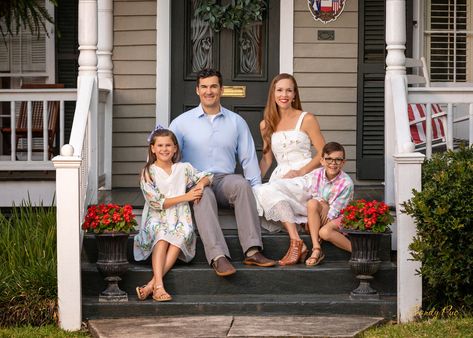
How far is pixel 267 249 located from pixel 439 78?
343 cm

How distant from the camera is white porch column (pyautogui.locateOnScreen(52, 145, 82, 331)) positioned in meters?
7.16

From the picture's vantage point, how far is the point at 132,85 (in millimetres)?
10062

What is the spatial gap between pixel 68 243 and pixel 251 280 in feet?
4.24

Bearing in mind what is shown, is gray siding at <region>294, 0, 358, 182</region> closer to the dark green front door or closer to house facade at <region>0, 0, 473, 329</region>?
house facade at <region>0, 0, 473, 329</region>

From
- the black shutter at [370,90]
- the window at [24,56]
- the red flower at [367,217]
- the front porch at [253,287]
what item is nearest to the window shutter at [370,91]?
the black shutter at [370,90]

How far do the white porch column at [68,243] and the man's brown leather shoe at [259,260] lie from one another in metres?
1.21

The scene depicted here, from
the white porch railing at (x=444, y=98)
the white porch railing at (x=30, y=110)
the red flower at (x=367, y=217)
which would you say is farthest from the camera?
the white porch railing at (x=30, y=110)

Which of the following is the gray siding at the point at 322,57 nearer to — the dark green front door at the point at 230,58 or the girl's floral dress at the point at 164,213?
the dark green front door at the point at 230,58

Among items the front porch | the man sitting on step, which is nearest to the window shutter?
the man sitting on step

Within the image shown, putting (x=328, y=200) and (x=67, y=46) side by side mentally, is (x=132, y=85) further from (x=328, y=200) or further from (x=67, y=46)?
(x=328, y=200)

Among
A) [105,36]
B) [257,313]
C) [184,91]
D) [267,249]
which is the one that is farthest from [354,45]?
[257,313]

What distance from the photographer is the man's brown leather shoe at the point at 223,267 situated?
7.32 metres

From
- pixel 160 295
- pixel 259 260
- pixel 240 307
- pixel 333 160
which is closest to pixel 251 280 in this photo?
pixel 259 260

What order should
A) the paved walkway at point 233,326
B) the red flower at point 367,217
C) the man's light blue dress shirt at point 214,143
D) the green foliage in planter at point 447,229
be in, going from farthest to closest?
the man's light blue dress shirt at point 214,143 < the red flower at point 367,217 < the green foliage in planter at point 447,229 < the paved walkway at point 233,326
